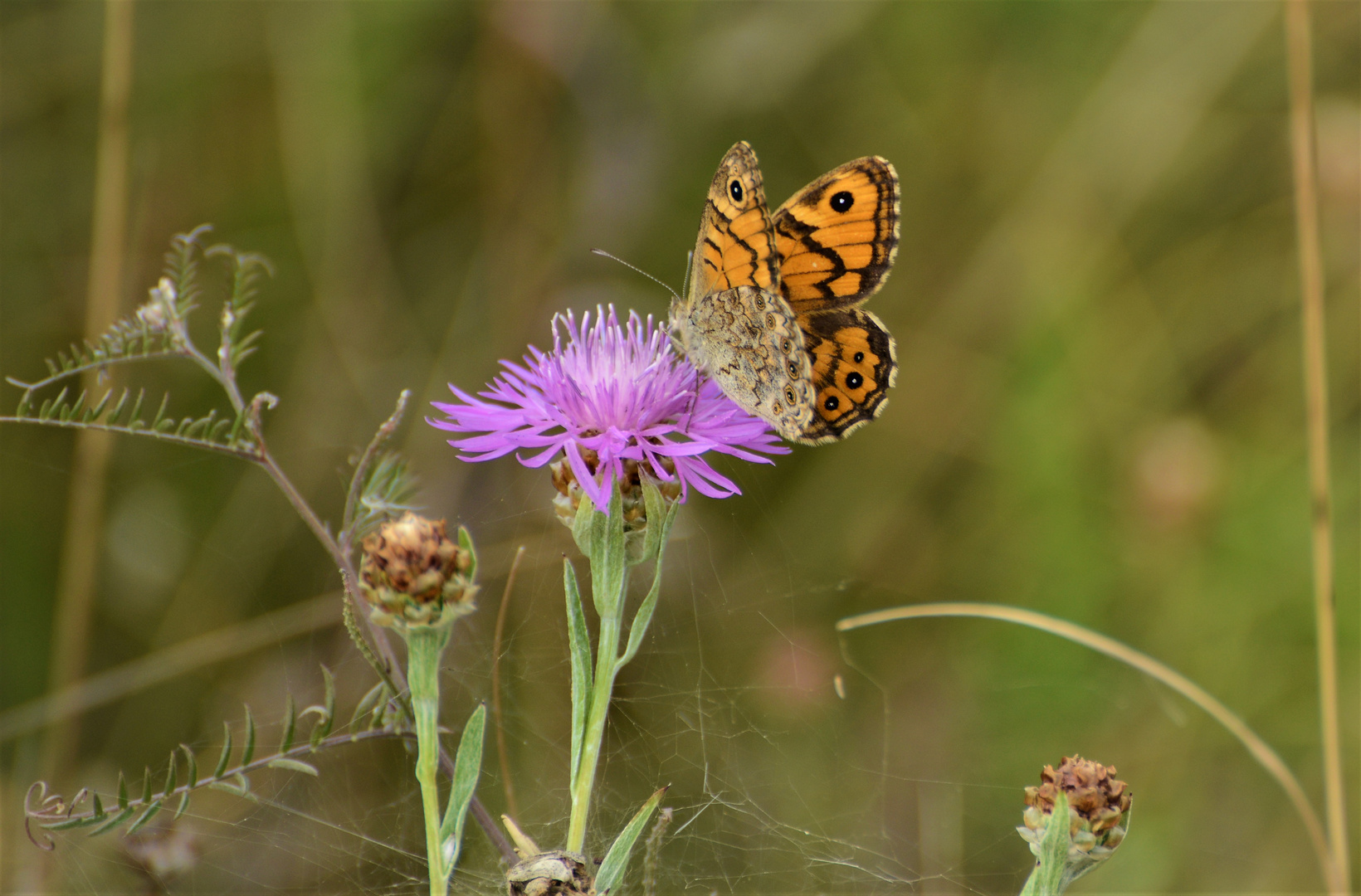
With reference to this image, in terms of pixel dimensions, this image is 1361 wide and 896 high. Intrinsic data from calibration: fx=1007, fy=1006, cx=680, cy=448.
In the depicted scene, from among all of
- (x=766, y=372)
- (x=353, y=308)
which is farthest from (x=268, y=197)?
(x=766, y=372)

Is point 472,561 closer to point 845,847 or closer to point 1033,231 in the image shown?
point 845,847

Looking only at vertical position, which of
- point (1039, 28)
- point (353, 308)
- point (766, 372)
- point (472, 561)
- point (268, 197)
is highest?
point (1039, 28)

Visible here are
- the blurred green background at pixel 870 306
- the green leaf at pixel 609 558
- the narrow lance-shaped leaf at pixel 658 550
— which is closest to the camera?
the narrow lance-shaped leaf at pixel 658 550

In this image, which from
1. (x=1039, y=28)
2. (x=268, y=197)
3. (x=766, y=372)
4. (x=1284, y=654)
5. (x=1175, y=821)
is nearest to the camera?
(x=766, y=372)

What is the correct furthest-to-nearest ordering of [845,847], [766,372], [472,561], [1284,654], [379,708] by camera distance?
[1284,654] < [845,847] < [766,372] < [379,708] < [472,561]

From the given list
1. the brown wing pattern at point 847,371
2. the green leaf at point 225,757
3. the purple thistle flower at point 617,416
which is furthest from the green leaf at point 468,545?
the brown wing pattern at point 847,371

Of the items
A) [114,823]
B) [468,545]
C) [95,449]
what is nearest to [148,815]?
[114,823]

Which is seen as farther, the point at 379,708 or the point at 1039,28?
the point at 1039,28

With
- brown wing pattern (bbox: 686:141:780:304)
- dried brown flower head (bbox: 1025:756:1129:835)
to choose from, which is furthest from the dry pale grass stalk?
dried brown flower head (bbox: 1025:756:1129:835)

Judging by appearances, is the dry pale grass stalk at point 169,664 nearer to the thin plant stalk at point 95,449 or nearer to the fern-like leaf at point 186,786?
the thin plant stalk at point 95,449
